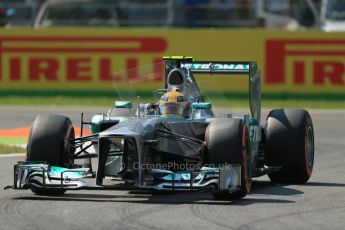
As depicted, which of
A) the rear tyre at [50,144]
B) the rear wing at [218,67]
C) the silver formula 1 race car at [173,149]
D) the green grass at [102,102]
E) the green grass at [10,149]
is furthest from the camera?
the green grass at [102,102]

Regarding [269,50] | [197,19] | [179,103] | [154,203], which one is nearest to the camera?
[154,203]

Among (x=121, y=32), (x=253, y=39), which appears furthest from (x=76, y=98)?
(x=253, y=39)

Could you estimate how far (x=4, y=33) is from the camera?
27.5 m

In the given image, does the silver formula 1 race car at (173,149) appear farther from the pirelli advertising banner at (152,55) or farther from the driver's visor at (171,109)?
the pirelli advertising banner at (152,55)

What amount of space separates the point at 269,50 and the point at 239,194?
1570 cm

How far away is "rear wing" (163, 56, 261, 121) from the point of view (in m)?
13.1

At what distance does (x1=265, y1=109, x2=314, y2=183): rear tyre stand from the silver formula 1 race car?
0.01m

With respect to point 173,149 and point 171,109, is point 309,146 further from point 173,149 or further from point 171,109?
point 173,149

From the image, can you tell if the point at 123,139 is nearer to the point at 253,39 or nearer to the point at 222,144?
the point at 222,144

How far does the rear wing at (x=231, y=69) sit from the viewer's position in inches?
517

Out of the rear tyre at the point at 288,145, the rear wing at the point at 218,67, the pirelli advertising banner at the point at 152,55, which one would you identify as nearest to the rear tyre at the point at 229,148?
the rear tyre at the point at 288,145

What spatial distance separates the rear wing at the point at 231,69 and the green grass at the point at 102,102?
1173 cm

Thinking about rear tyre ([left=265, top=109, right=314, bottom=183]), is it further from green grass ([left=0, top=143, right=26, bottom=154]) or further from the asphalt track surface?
green grass ([left=0, top=143, right=26, bottom=154])

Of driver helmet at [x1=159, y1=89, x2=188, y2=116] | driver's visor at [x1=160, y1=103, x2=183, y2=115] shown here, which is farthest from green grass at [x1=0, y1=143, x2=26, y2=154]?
driver's visor at [x1=160, y1=103, x2=183, y2=115]
